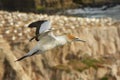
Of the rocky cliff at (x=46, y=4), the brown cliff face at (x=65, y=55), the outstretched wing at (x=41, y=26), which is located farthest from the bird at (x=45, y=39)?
the rocky cliff at (x=46, y=4)

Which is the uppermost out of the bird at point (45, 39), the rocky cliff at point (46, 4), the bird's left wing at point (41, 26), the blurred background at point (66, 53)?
the bird's left wing at point (41, 26)

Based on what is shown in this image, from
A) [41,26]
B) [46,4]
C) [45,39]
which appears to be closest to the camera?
[41,26]

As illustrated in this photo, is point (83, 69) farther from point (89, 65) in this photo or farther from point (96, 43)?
point (96, 43)

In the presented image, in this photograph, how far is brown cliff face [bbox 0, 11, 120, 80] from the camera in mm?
13712

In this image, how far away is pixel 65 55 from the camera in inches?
590

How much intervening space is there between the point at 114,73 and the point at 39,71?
7.98 feet

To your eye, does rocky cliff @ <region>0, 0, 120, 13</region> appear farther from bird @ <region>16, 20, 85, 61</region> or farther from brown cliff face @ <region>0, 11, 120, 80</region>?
bird @ <region>16, 20, 85, 61</region>

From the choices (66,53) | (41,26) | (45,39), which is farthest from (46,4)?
(41,26)

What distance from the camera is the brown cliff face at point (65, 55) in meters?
13.7

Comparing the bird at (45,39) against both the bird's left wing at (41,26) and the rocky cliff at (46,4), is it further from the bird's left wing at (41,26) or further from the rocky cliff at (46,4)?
the rocky cliff at (46,4)

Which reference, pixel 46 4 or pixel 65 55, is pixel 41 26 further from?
pixel 46 4

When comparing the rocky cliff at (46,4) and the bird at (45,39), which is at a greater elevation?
the bird at (45,39)

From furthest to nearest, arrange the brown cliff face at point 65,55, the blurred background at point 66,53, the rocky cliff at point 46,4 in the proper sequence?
the rocky cliff at point 46,4, the blurred background at point 66,53, the brown cliff face at point 65,55

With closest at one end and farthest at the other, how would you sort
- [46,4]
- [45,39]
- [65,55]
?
[45,39] → [65,55] → [46,4]
